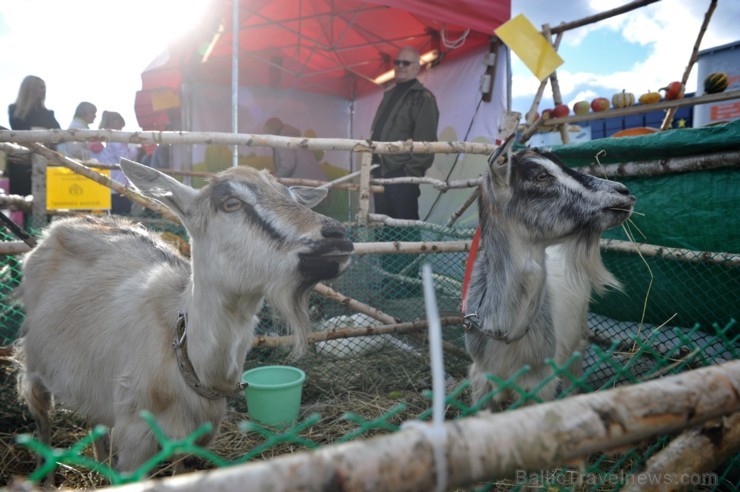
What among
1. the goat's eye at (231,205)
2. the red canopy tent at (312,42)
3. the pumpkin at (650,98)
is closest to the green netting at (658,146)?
the pumpkin at (650,98)

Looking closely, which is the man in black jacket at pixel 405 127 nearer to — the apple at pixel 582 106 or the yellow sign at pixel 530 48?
the apple at pixel 582 106

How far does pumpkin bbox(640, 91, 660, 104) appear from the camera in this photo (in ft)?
12.8

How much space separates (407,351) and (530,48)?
2.68 m

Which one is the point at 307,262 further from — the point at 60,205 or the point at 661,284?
the point at 60,205

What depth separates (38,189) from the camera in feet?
11.5

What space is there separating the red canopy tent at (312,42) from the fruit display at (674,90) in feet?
10.5

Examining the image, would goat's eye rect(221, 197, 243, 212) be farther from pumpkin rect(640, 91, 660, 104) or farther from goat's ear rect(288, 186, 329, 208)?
pumpkin rect(640, 91, 660, 104)

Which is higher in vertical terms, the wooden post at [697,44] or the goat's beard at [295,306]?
the wooden post at [697,44]

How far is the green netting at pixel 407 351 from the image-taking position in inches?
100.0

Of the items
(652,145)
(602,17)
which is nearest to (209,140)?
(652,145)

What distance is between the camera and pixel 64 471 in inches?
94.3

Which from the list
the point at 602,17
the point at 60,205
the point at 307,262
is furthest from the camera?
the point at 602,17

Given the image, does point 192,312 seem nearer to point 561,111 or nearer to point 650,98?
point 561,111

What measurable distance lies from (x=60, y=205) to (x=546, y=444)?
13.6 ft
